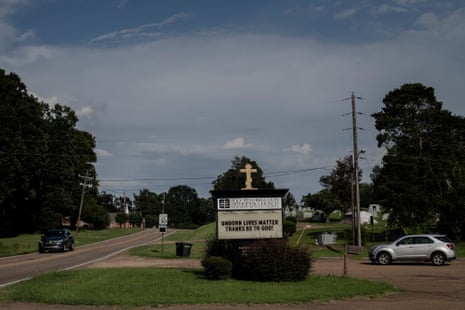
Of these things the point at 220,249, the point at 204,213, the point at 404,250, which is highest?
the point at 204,213

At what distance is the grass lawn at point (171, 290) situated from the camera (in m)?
13.2

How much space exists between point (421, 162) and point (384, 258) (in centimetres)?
2163

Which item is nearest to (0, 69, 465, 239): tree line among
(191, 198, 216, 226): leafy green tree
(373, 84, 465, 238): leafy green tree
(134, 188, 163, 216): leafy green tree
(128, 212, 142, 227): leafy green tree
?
(373, 84, 465, 238): leafy green tree

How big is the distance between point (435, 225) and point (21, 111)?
43.3m

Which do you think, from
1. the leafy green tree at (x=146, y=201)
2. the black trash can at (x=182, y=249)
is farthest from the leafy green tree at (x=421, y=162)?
the leafy green tree at (x=146, y=201)

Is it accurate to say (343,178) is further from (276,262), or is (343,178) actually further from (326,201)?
(276,262)

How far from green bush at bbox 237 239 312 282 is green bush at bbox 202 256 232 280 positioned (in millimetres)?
612

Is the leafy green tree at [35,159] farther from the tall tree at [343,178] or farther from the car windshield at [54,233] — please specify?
the tall tree at [343,178]

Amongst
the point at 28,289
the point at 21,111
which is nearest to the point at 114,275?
the point at 28,289

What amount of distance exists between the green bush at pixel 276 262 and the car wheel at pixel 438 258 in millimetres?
11688

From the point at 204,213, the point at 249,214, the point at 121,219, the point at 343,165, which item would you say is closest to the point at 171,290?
the point at 249,214

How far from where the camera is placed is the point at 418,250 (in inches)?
1077

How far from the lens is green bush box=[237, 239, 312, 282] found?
17047 millimetres

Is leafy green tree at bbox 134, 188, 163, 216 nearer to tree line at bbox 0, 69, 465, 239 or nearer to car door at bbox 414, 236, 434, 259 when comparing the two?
tree line at bbox 0, 69, 465, 239
